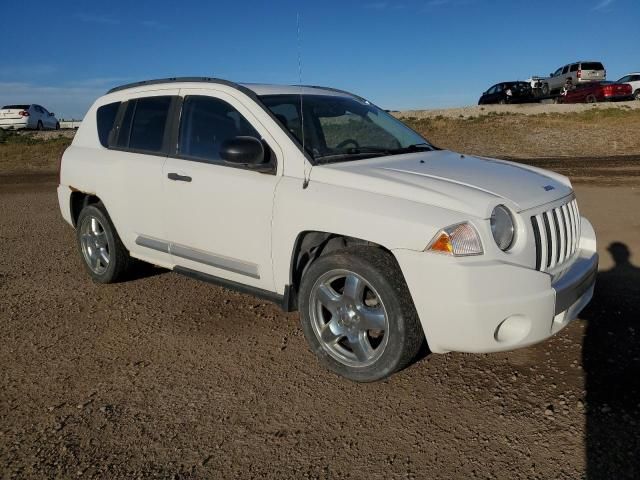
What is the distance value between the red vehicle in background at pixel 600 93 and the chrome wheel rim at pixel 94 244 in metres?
30.7

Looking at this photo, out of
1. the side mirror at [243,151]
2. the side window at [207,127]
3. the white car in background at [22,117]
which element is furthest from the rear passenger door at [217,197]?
the white car in background at [22,117]

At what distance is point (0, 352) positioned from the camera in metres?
4.18

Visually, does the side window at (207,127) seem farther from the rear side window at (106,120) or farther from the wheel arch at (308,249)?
the rear side window at (106,120)

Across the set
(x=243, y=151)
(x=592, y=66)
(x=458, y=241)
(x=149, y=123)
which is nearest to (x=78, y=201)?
(x=149, y=123)

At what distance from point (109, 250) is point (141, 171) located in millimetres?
1037

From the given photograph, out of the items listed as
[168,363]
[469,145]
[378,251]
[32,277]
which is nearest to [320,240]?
[378,251]

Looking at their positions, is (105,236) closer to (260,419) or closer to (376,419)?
(260,419)

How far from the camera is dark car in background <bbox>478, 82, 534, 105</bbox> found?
3425cm

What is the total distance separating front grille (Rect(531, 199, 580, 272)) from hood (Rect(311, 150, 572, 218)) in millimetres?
95

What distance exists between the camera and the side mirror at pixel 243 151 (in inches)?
150

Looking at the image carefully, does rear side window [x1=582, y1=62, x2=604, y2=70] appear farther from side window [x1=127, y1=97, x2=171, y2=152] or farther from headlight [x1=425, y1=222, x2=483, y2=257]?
headlight [x1=425, y1=222, x2=483, y2=257]

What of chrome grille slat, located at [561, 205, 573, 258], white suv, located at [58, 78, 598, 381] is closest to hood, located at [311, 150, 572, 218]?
white suv, located at [58, 78, 598, 381]

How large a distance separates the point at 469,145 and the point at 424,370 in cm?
1823

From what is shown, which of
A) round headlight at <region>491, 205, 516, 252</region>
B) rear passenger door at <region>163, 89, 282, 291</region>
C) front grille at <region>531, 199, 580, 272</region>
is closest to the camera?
round headlight at <region>491, 205, 516, 252</region>
